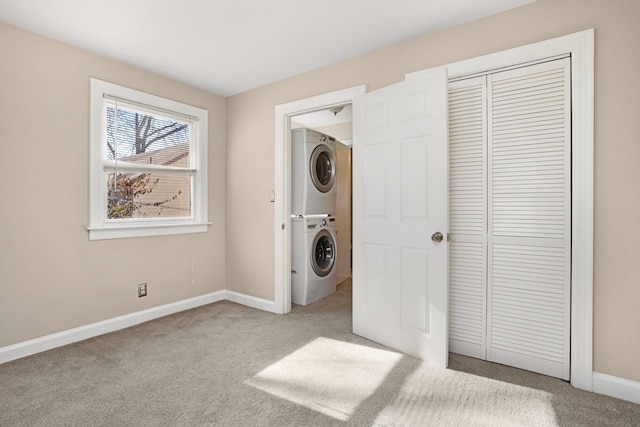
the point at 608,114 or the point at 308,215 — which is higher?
the point at 608,114

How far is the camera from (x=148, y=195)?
3.22 m

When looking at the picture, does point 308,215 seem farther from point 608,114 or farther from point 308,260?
point 608,114

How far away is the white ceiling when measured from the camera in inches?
82.4

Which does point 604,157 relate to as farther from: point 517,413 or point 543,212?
point 517,413

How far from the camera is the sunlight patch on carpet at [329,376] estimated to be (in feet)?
5.95

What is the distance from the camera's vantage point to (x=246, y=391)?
191cm

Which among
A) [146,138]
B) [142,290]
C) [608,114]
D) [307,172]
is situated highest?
[146,138]

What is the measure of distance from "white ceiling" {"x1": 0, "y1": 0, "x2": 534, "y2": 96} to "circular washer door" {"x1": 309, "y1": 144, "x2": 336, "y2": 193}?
3.42ft

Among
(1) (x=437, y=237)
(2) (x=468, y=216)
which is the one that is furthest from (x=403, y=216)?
(2) (x=468, y=216)

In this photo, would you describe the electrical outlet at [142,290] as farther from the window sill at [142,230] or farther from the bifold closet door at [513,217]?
the bifold closet door at [513,217]

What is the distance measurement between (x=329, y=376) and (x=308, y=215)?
1928mm

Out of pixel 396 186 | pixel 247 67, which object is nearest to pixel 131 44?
pixel 247 67

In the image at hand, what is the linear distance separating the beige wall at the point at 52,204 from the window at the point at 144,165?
10 cm

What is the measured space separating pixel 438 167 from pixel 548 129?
69cm
